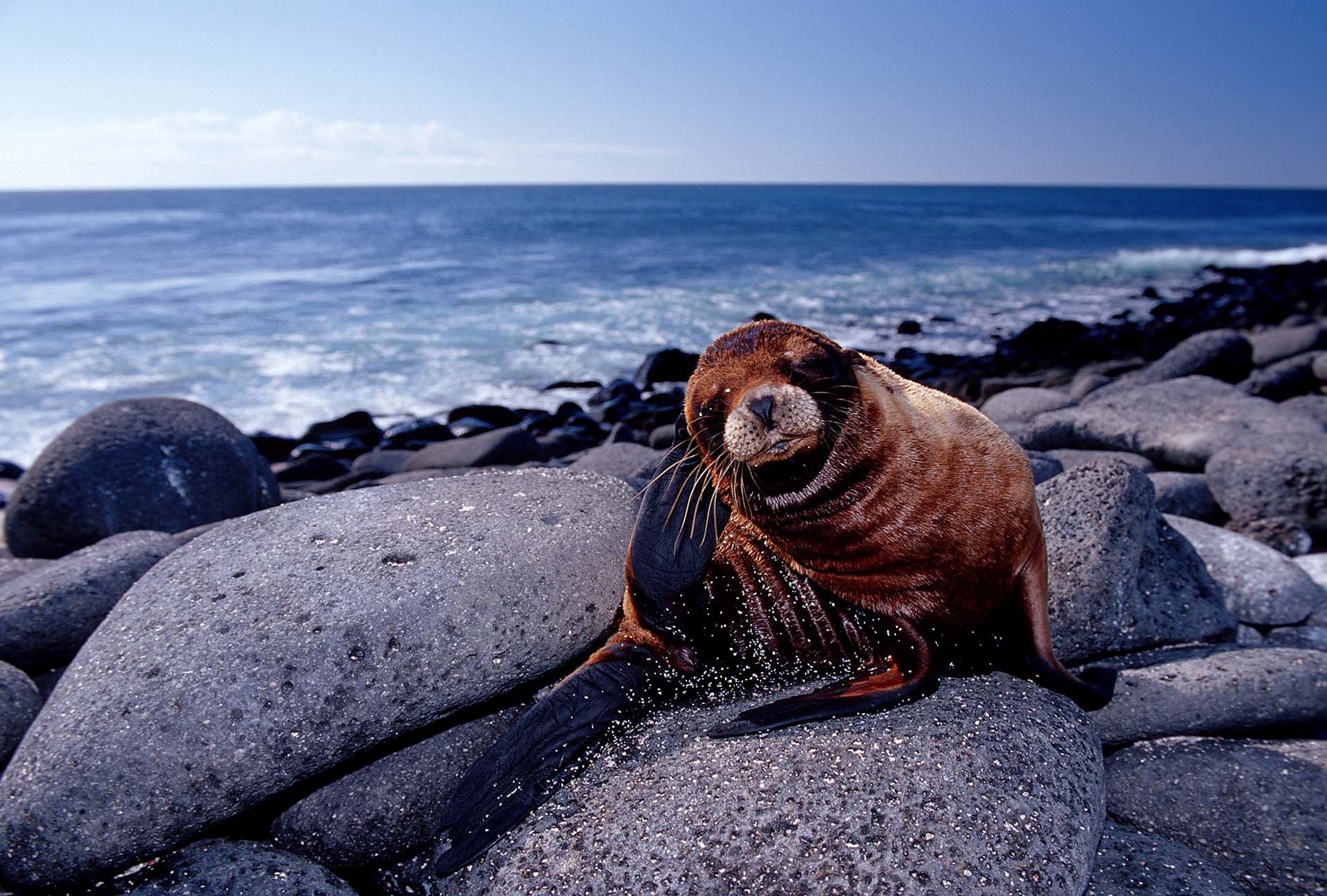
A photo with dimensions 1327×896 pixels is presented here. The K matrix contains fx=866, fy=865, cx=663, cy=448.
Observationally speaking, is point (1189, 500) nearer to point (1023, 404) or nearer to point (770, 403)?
point (1023, 404)

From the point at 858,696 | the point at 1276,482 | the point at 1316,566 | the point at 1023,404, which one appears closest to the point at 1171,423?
the point at 1276,482

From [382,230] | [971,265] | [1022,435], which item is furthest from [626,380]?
[382,230]

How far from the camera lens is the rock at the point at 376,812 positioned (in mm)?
3031

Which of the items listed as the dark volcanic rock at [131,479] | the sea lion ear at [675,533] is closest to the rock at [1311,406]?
the sea lion ear at [675,533]

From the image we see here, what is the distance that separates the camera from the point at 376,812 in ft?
10.0

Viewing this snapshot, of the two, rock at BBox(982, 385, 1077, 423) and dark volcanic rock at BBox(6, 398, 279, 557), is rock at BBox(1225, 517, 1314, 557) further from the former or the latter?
dark volcanic rock at BBox(6, 398, 279, 557)

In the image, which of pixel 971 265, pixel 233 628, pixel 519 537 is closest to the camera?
pixel 233 628

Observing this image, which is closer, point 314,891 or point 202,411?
point 314,891

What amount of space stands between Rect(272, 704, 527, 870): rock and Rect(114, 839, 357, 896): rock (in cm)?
15

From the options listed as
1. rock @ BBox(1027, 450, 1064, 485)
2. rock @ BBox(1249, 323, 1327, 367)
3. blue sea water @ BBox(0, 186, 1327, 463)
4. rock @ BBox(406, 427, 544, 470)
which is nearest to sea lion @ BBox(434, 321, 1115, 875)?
rock @ BBox(1027, 450, 1064, 485)

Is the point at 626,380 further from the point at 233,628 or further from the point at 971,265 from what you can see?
the point at 971,265

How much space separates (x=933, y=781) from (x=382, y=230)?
181 feet

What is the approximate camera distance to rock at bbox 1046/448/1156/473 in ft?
19.7

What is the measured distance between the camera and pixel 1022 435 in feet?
24.0
